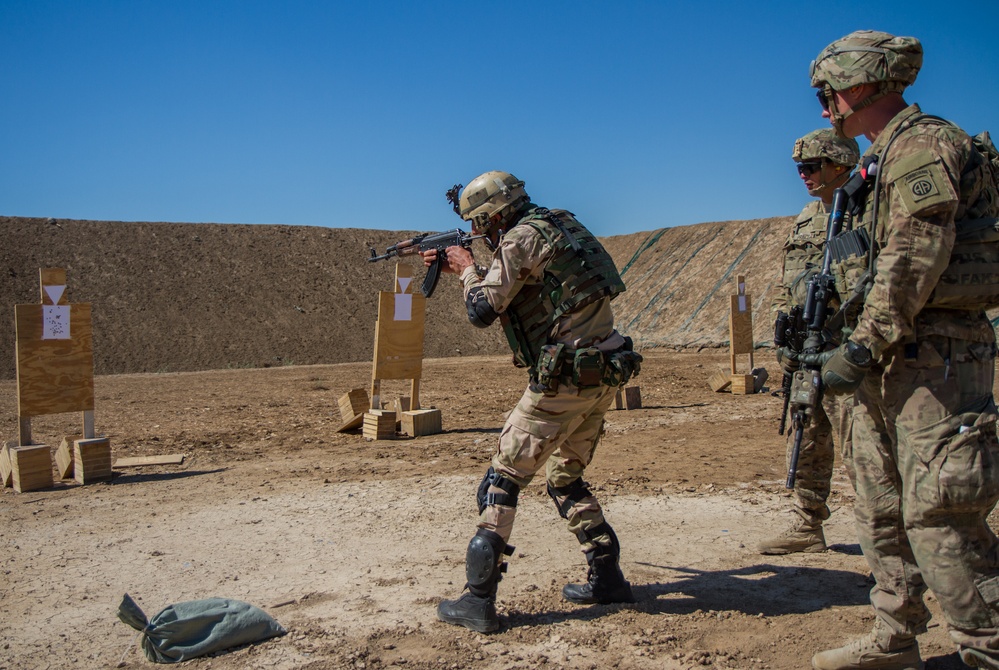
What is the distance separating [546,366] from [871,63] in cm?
189

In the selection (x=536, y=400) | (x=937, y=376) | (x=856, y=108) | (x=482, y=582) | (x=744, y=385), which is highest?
(x=856, y=108)

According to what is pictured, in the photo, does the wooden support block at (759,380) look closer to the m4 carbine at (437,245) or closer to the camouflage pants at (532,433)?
the m4 carbine at (437,245)

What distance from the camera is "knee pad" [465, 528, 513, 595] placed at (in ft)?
12.7

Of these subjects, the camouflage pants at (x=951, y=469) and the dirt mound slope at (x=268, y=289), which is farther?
the dirt mound slope at (x=268, y=289)

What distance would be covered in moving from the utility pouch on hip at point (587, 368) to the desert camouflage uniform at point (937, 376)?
4.22ft

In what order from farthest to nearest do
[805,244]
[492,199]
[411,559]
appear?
[805,244] < [411,559] < [492,199]

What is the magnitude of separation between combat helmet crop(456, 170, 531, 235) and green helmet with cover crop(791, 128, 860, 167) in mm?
1743

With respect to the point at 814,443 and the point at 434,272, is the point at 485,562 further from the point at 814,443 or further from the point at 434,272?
the point at 814,443

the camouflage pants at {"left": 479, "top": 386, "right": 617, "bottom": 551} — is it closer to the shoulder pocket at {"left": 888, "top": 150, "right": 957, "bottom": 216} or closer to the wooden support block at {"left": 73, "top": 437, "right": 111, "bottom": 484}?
the shoulder pocket at {"left": 888, "top": 150, "right": 957, "bottom": 216}

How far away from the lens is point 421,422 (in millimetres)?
10070

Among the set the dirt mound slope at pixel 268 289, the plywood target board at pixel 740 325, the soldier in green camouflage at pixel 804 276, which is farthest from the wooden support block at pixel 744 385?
the dirt mound slope at pixel 268 289

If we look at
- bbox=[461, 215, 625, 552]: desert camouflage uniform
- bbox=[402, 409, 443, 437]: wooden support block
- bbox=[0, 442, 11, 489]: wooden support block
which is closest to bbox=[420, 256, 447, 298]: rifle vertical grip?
bbox=[461, 215, 625, 552]: desert camouflage uniform

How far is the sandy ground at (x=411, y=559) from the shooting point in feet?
12.3

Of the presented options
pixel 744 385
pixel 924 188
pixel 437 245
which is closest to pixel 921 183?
pixel 924 188
